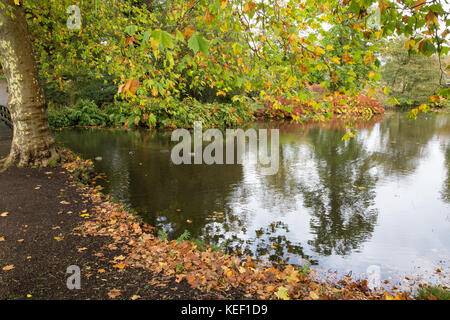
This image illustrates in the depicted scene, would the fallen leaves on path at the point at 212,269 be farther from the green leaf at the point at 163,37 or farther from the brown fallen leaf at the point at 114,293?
the green leaf at the point at 163,37

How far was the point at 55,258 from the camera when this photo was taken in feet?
13.3

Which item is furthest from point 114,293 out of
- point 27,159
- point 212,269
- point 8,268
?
point 27,159

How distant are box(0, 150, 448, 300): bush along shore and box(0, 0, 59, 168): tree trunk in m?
3.02

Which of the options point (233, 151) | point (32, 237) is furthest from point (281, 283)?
point (233, 151)

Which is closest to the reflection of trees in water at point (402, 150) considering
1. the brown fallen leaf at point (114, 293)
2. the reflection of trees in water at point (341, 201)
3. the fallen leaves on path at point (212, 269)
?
the reflection of trees in water at point (341, 201)

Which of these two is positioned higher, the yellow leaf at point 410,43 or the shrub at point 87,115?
the shrub at point 87,115

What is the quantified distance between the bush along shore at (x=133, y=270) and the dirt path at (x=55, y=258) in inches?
0.4

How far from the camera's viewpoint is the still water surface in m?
5.02

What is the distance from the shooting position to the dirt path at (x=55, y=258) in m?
3.38

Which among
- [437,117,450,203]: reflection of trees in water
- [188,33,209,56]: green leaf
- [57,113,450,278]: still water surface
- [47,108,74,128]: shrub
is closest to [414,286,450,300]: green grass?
[57,113,450,278]: still water surface

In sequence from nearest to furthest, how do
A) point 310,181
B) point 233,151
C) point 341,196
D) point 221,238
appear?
point 221,238
point 341,196
point 310,181
point 233,151
